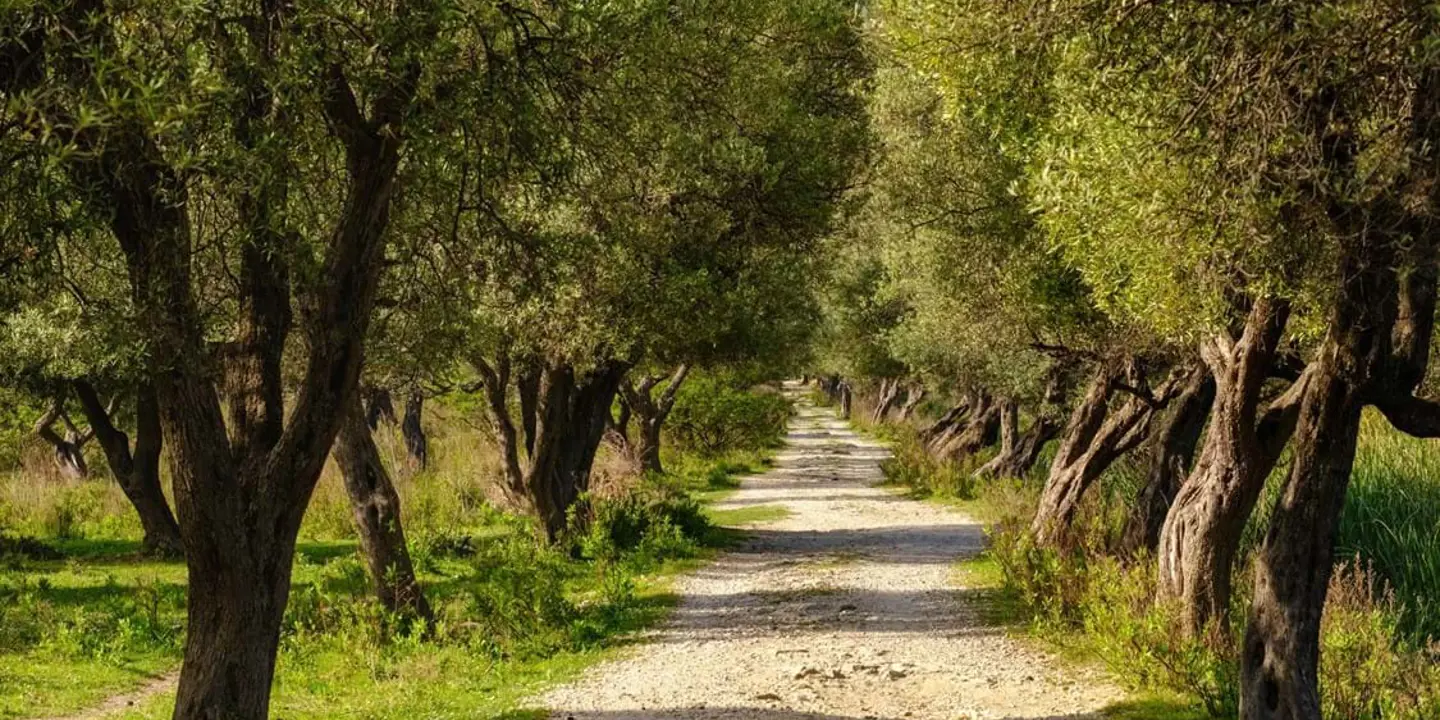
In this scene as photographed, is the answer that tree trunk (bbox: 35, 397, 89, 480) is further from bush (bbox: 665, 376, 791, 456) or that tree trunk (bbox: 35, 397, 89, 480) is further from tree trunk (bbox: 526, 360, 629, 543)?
bush (bbox: 665, 376, 791, 456)

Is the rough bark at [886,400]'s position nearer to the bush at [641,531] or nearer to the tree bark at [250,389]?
the bush at [641,531]

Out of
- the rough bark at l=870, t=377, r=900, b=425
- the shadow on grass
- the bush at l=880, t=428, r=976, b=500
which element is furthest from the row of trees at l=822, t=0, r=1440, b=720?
the rough bark at l=870, t=377, r=900, b=425

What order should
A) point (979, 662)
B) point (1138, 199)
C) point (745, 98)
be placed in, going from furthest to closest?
1. point (745, 98)
2. point (979, 662)
3. point (1138, 199)

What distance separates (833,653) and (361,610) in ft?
17.8

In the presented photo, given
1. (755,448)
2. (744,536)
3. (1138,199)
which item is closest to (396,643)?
(1138,199)

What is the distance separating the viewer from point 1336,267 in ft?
28.1

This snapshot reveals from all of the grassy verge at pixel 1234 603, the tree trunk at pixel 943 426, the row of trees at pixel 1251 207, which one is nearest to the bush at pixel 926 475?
the tree trunk at pixel 943 426

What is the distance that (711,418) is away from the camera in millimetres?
45031

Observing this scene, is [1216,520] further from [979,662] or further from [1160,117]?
[1160,117]

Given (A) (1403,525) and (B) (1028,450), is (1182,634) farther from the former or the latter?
(B) (1028,450)

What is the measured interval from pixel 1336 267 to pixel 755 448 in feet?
131

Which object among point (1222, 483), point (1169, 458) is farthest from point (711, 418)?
point (1222, 483)

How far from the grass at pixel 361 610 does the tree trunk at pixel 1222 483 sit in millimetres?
6209

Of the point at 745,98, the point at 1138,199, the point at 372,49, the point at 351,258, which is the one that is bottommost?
the point at 351,258
